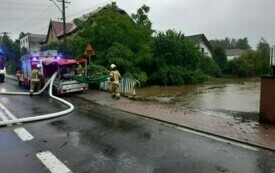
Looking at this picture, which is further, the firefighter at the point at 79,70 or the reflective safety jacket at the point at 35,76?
the reflective safety jacket at the point at 35,76

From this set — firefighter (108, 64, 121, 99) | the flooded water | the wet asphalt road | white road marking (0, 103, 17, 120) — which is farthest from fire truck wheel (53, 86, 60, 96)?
the wet asphalt road

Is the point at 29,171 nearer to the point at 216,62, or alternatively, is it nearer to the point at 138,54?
the point at 138,54

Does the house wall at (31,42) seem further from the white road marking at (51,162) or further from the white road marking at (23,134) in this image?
the white road marking at (51,162)

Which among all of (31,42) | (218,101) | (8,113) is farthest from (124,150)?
(31,42)

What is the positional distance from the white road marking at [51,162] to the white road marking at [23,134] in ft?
5.59

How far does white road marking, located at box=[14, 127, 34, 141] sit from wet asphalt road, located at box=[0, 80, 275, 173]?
0.46ft

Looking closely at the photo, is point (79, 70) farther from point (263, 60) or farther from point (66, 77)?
point (263, 60)

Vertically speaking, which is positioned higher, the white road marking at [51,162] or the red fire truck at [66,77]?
the red fire truck at [66,77]

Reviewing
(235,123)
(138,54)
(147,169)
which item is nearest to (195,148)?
(147,169)

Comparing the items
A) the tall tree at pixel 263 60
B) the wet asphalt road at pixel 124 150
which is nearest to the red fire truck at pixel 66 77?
the wet asphalt road at pixel 124 150

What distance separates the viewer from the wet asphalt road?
695 cm

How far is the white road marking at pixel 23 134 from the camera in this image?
9570mm

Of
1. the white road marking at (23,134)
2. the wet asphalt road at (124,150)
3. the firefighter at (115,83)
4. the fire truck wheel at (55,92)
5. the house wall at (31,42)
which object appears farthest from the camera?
the house wall at (31,42)

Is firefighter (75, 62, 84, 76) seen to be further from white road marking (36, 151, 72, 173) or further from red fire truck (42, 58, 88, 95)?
white road marking (36, 151, 72, 173)
